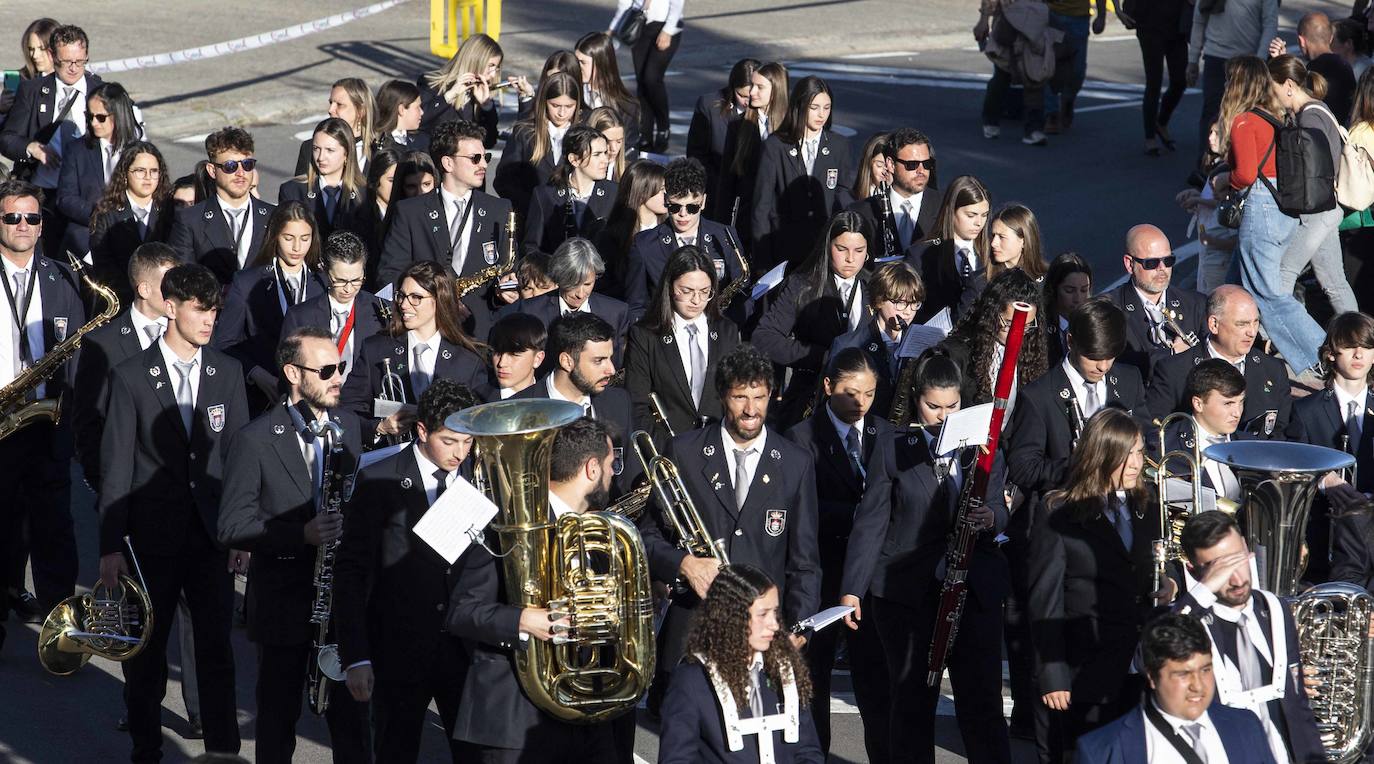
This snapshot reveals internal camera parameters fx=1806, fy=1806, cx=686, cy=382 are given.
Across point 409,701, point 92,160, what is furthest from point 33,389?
point 409,701

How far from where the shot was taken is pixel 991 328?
8758mm

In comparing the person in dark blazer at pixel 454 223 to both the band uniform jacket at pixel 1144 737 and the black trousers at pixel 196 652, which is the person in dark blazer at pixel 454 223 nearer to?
the black trousers at pixel 196 652

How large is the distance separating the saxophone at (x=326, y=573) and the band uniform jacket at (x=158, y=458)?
742 millimetres

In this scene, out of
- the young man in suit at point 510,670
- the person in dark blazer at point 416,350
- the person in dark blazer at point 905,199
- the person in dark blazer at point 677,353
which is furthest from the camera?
the person in dark blazer at point 905,199

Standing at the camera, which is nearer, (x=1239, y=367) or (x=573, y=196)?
(x=1239, y=367)

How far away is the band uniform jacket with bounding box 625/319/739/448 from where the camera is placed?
8.98 m

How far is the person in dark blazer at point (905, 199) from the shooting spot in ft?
35.0

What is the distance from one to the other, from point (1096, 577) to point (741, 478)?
1.49 m

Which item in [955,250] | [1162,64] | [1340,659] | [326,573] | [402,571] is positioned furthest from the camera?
[1162,64]

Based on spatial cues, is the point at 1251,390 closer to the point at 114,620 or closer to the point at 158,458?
the point at 158,458

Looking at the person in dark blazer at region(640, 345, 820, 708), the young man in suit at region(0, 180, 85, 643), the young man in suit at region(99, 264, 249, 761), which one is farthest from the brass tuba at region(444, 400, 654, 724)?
the young man in suit at region(0, 180, 85, 643)

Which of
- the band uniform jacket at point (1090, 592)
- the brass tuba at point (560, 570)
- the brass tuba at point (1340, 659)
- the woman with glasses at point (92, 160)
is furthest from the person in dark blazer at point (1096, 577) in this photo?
the woman with glasses at point (92, 160)

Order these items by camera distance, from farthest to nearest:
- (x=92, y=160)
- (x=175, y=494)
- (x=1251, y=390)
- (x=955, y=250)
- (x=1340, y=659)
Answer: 1. (x=92, y=160)
2. (x=955, y=250)
3. (x=1251, y=390)
4. (x=175, y=494)
5. (x=1340, y=659)

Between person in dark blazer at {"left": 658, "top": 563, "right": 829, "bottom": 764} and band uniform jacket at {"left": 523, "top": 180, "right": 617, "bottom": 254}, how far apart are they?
5.44 m
